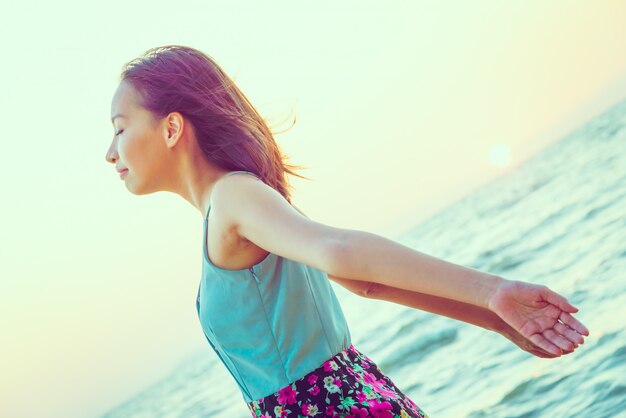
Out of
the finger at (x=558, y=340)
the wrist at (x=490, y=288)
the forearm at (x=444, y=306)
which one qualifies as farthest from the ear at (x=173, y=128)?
the finger at (x=558, y=340)

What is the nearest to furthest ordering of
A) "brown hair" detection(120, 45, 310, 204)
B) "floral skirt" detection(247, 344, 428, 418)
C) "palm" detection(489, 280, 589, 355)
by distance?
"palm" detection(489, 280, 589, 355), "floral skirt" detection(247, 344, 428, 418), "brown hair" detection(120, 45, 310, 204)

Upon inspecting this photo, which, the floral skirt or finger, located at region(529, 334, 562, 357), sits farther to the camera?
the floral skirt

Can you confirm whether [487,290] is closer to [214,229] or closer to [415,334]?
[214,229]

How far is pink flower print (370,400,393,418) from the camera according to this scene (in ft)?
6.03

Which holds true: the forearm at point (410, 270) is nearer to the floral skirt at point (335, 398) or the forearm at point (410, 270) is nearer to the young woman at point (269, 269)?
the young woman at point (269, 269)

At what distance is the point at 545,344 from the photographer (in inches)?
64.7

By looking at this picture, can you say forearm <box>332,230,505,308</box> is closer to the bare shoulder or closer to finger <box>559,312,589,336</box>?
the bare shoulder

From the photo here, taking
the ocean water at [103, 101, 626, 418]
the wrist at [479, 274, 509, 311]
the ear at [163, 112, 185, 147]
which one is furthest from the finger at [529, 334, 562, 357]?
the ocean water at [103, 101, 626, 418]

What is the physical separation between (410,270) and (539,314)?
0.81ft

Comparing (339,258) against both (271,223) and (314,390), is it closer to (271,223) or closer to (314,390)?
(271,223)

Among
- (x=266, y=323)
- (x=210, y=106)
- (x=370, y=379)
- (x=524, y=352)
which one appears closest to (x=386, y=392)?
(x=370, y=379)

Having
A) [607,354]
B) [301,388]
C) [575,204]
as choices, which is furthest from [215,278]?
[575,204]

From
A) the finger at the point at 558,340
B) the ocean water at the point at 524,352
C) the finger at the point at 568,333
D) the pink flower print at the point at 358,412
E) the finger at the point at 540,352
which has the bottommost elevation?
the ocean water at the point at 524,352

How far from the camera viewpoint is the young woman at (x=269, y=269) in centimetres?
163
